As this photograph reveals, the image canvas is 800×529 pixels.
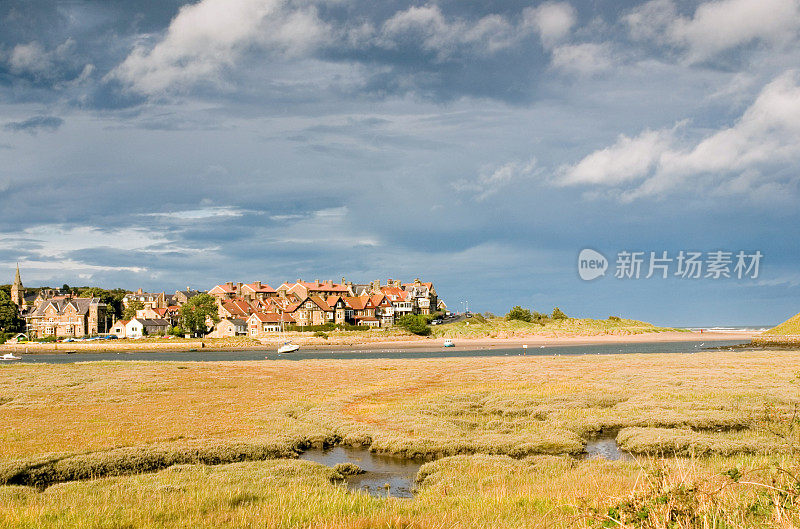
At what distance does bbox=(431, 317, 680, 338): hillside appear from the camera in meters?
154

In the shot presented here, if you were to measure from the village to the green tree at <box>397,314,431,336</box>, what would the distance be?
9.60 meters

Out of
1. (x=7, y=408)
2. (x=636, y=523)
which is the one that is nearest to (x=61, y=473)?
(x=7, y=408)

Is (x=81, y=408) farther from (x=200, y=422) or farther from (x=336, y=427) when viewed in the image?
(x=336, y=427)

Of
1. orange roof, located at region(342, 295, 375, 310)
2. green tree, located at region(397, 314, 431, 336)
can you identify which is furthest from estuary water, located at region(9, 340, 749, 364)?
orange roof, located at region(342, 295, 375, 310)

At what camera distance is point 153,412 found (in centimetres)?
2900

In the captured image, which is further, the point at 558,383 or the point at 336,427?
the point at 558,383

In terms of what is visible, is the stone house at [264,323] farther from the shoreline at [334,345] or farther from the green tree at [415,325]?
the green tree at [415,325]

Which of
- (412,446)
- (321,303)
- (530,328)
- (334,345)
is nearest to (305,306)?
(321,303)

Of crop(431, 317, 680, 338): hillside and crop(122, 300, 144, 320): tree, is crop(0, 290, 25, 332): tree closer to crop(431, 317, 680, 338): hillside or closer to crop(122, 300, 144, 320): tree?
crop(122, 300, 144, 320): tree

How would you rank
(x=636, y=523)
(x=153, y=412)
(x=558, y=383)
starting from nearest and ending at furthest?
(x=636, y=523), (x=153, y=412), (x=558, y=383)

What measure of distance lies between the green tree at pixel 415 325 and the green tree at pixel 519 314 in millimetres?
33324

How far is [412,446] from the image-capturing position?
21891 millimetres

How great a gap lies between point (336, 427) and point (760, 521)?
1886cm

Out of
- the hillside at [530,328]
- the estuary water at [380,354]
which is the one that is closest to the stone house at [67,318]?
the estuary water at [380,354]
